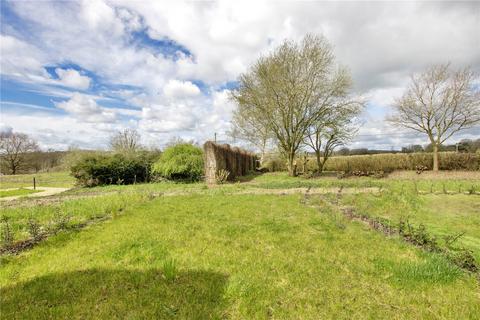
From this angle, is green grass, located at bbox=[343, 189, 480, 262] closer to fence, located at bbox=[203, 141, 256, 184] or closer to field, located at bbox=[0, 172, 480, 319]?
field, located at bbox=[0, 172, 480, 319]

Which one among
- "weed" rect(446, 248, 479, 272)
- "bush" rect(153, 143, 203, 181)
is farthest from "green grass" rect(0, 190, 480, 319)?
"bush" rect(153, 143, 203, 181)

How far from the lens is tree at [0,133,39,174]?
42.7 m

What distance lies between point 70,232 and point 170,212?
7.51 feet

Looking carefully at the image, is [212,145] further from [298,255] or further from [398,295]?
[398,295]

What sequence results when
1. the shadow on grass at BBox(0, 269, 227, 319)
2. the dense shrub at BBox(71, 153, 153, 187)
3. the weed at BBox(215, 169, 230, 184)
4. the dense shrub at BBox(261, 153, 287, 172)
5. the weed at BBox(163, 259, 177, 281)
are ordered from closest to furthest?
the shadow on grass at BBox(0, 269, 227, 319) → the weed at BBox(163, 259, 177, 281) → the weed at BBox(215, 169, 230, 184) → the dense shrub at BBox(71, 153, 153, 187) → the dense shrub at BBox(261, 153, 287, 172)

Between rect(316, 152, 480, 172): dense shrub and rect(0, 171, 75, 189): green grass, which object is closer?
rect(316, 152, 480, 172): dense shrub

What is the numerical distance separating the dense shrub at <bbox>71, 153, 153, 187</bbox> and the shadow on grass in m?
14.6

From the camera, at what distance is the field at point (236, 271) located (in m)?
2.56

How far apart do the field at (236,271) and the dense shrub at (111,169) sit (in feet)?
36.7

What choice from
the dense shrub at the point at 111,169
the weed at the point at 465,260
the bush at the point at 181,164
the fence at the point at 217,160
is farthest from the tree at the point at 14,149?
the weed at the point at 465,260

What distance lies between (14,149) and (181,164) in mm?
45045

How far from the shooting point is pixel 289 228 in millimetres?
5168

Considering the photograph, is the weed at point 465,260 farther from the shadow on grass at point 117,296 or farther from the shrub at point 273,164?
the shrub at point 273,164

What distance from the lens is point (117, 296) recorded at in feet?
9.08
